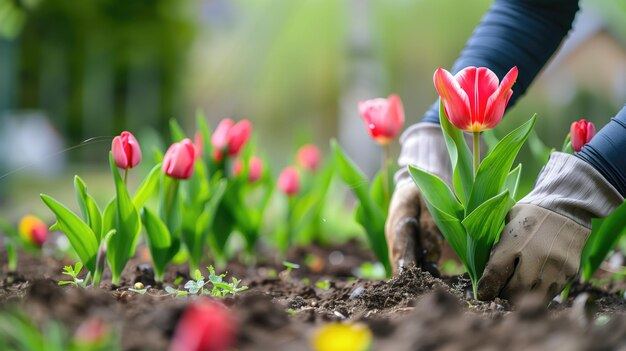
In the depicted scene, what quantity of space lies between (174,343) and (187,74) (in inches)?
654

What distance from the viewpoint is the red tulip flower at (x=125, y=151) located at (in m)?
1.60

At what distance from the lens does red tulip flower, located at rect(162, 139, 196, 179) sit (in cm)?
174

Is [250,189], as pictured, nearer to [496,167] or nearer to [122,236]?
[122,236]

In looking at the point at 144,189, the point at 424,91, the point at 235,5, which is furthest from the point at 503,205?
the point at 235,5

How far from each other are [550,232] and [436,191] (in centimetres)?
23

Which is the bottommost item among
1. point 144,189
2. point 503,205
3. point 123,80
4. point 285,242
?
point 123,80

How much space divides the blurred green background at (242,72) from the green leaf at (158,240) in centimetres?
21

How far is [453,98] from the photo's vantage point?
136cm

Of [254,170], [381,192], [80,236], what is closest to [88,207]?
[80,236]

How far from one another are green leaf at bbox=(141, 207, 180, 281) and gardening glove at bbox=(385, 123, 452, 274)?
58cm

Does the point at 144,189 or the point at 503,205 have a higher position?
the point at 503,205

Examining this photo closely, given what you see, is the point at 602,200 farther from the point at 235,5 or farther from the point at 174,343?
the point at 235,5

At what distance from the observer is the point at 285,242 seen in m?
2.78

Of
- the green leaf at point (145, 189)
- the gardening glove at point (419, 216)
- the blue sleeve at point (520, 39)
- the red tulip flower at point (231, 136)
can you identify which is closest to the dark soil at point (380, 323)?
the gardening glove at point (419, 216)
